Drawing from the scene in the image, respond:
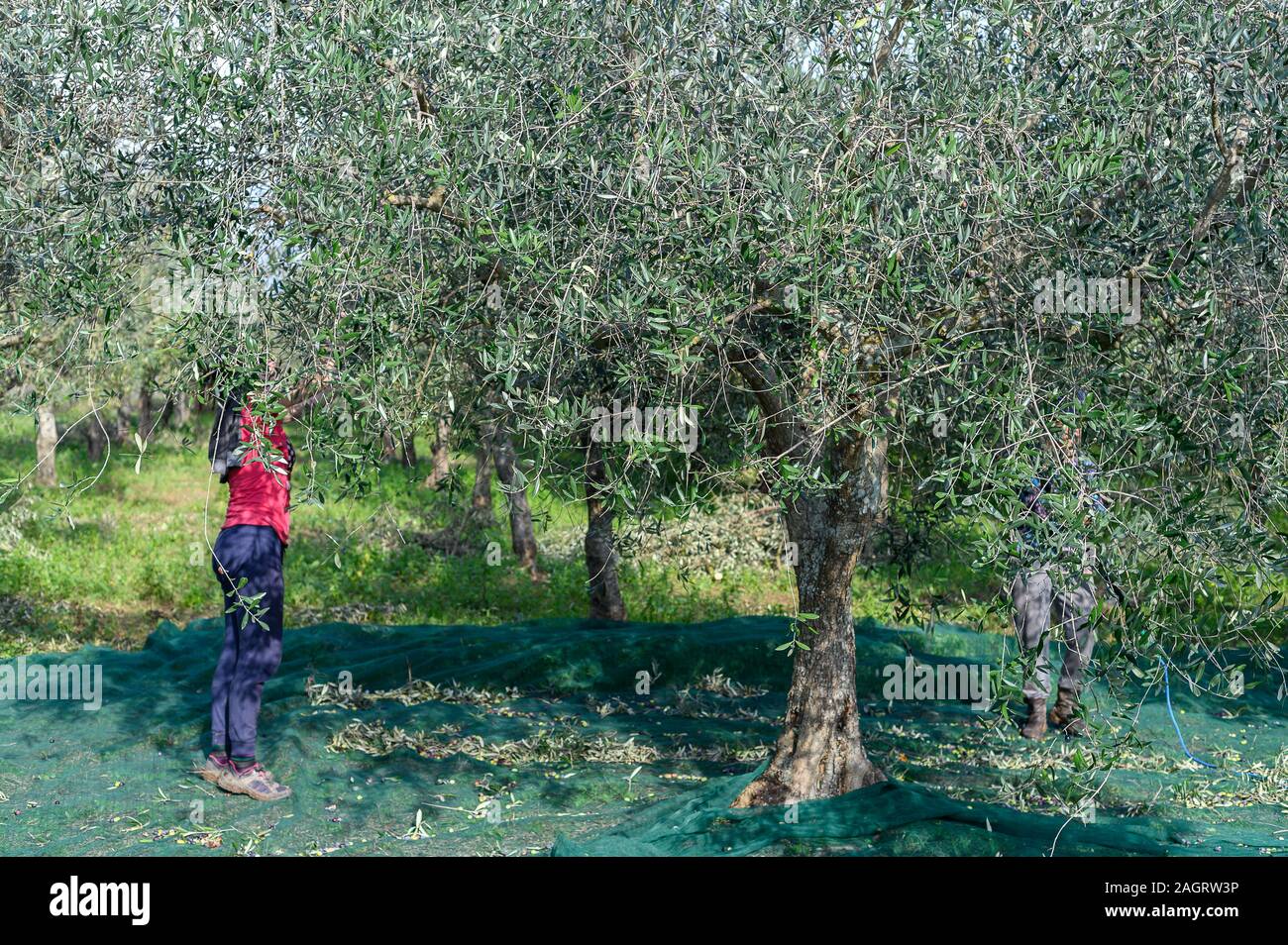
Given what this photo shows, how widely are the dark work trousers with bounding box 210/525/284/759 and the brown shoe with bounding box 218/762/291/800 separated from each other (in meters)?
0.10

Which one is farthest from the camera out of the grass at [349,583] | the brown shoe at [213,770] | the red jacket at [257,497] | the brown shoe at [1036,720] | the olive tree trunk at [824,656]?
the grass at [349,583]

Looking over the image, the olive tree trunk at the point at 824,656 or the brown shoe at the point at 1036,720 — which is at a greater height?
the olive tree trunk at the point at 824,656

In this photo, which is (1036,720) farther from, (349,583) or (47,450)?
(47,450)

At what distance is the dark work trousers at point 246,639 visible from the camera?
21.8 feet

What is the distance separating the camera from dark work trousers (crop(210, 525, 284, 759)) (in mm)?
6656

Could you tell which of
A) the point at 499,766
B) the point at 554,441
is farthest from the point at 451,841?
the point at 554,441

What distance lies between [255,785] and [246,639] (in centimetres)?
78

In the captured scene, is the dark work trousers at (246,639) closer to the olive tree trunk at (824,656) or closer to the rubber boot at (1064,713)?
the olive tree trunk at (824,656)

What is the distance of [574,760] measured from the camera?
297 inches

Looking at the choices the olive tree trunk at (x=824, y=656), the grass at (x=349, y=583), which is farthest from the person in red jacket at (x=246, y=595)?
the grass at (x=349, y=583)

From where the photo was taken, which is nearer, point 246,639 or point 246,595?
point 246,595

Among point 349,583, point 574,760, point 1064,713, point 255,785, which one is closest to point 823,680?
point 574,760

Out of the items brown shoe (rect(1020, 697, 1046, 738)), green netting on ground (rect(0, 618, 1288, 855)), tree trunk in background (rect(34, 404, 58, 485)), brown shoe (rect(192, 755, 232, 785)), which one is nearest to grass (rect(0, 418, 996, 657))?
green netting on ground (rect(0, 618, 1288, 855))
